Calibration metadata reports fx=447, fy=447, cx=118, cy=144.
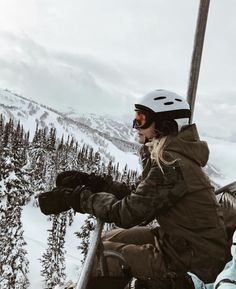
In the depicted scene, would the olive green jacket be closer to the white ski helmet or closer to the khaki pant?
the khaki pant

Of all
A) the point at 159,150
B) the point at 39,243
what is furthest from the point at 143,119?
the point at 39,243

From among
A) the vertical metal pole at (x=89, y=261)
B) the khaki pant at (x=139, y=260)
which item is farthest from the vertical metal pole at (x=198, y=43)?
the vertical metal pole at (x=89, y=261)

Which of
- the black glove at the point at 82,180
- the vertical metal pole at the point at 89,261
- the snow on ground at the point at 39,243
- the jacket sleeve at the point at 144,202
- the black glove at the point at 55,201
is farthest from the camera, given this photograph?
the snow on ground at the point at 39,243

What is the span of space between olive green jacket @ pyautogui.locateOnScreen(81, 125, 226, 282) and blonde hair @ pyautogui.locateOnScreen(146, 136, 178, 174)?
0.11 ft

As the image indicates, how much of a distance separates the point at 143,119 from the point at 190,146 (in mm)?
516

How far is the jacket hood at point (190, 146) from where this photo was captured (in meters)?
3.73

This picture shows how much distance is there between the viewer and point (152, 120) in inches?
157

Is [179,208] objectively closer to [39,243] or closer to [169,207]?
[169,207]

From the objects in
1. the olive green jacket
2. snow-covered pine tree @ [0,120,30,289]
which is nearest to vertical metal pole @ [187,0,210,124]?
the olive green jacket

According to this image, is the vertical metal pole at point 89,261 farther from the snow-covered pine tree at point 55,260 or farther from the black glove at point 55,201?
the snow-covered pine tree at point 55,260

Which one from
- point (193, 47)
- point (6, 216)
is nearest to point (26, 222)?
point (6, 216)

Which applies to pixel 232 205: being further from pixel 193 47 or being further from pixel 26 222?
pixel 26 222

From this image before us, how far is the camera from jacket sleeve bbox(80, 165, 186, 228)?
3.42 metres

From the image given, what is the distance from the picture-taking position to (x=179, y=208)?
3631 millimetres
